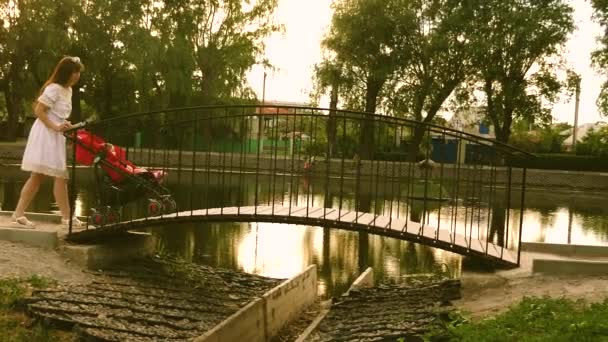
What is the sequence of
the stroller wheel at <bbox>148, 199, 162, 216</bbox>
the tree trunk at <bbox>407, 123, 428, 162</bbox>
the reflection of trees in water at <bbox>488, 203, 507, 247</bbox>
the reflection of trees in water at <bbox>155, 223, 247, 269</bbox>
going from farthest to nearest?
the reflection of trees in water at <bbox>488, 203, 507, 247</bbox> < the reflection of trees in water at <bbox>155, 223, 247, 269</bbox> < the tree trunk at <bbox>407, 123, 428, 162</bbox> < the stroller wheel at <bbox>148, 199, 162, 216</bbox>

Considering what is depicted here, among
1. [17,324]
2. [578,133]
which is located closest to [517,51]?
[17,324]

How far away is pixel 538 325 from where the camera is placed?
445cm

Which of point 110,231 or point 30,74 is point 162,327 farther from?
point 30,74

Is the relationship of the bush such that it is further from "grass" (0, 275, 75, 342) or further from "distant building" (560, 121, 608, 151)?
"grass" (0, 275, 75, 342)

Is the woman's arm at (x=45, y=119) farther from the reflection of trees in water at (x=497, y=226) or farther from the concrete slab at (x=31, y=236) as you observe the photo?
the reflection of trees in water at (x=497, y=226)

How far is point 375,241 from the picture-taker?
44.1ft

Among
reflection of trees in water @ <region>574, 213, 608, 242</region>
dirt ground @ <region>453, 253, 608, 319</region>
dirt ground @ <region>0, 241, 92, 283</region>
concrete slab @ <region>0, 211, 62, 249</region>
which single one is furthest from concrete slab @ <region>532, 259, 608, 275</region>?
reflection of trees in water @ <region>574, 213, 608, 242</region>

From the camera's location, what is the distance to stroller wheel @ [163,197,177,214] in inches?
324

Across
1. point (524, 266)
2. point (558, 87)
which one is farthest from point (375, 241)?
point (558, 87)

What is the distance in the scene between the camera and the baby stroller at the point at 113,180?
25.0 feet

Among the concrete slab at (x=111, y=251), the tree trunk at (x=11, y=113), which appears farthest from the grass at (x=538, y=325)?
the tree trunk at (x=11, y=113)

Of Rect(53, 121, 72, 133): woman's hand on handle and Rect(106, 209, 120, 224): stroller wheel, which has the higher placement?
Rect(53, 121, 72, 133): woman's hand on handle

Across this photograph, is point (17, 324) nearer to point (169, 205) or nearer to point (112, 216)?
point (112, 216)

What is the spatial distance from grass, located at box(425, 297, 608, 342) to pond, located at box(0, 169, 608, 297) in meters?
3.44
